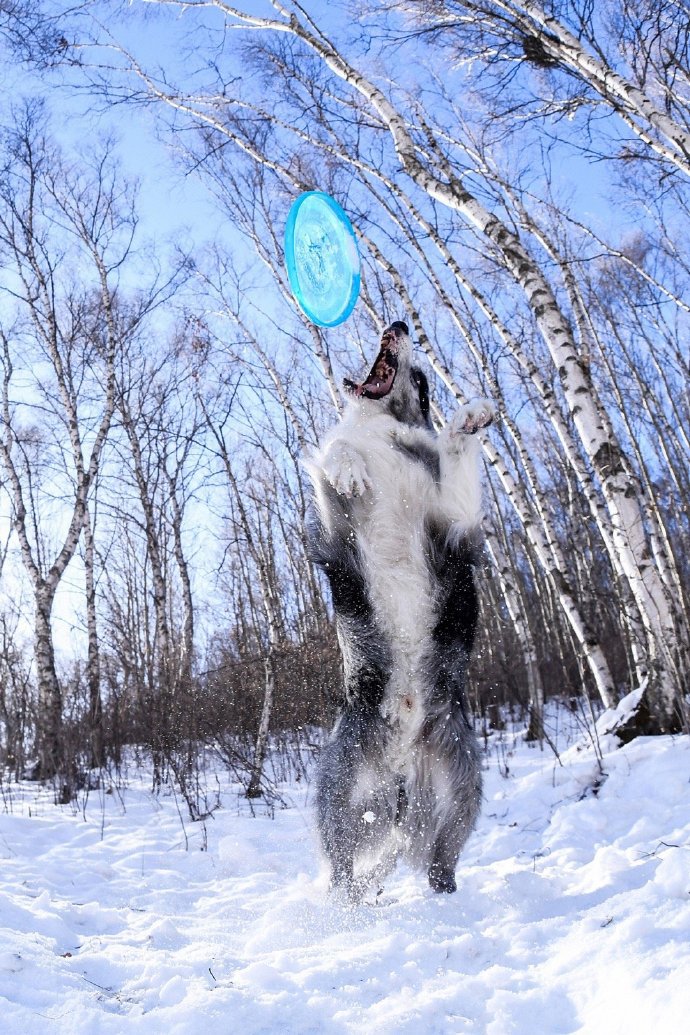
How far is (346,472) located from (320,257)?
1.88 metres

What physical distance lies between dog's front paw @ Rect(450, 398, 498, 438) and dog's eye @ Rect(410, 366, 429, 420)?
0.58m

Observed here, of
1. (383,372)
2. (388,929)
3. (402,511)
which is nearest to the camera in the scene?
(388,929)

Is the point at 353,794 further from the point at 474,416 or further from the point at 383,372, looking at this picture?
the point at 383,372

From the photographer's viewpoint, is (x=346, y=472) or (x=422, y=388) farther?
(x=422, y=388)

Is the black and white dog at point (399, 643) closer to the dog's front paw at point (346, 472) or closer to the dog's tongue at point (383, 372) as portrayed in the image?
the dog's front paw at point (346, 472)

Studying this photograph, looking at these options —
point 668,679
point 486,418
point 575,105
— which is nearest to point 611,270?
point 575,105

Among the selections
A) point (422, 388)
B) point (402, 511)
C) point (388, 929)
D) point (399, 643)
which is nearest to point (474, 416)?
point (402, 511)

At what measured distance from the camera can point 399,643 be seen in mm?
3066

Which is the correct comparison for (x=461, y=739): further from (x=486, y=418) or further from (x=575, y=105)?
(x=575, y=105)

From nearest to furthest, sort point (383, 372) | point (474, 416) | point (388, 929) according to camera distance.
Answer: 1. point (388, 929)
2. point (474, 416)
3. point (383, 372)

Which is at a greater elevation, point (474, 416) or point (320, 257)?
point (320, 257)

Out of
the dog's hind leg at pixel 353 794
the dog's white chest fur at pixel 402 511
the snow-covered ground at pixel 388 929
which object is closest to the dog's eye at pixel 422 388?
the dog's white chest fur at pixel 402 511

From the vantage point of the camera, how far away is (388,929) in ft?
9.42

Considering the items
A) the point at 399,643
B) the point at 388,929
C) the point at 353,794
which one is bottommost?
the point at 388,929
